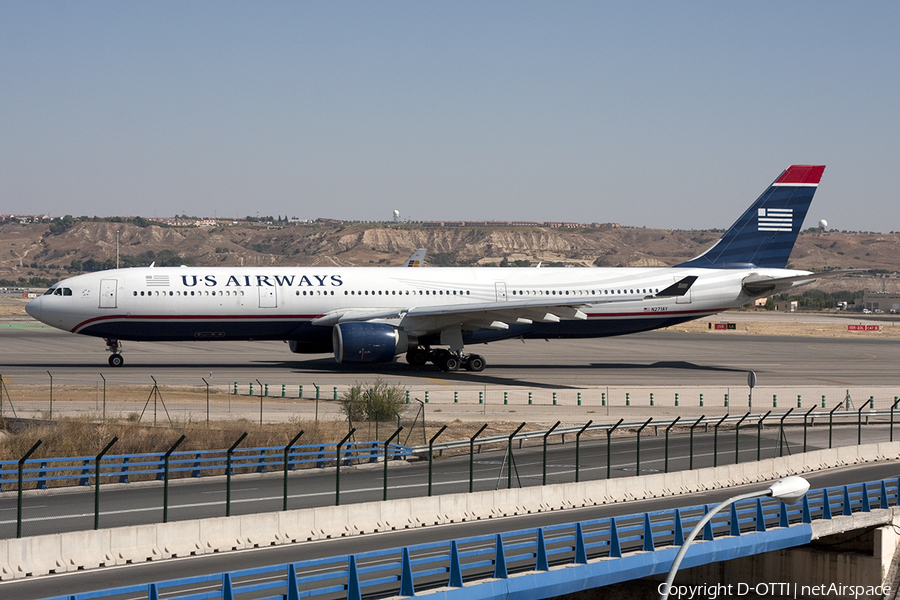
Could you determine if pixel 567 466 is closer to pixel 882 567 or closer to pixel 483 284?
→ pixel 882 567

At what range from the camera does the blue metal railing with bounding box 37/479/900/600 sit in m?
16.2

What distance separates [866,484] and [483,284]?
2876 centimetres

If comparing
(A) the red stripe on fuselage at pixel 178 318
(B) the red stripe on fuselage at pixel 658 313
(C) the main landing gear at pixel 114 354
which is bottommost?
(C) the main landing gear at pixel 114 354

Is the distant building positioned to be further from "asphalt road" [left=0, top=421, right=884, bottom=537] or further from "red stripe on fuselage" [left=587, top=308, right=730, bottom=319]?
"asphalt road" [left=0, top=421, right=884, bottom=537]

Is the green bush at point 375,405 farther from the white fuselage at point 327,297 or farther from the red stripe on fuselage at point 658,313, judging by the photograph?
the red stripe on fuselage at point 658,313

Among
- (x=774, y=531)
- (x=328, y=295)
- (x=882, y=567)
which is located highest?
(x=328, y=295)

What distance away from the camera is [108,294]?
4725 centimetres

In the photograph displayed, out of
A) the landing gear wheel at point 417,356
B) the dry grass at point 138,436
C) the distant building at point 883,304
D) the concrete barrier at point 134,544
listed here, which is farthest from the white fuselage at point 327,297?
the distant building at point 883,304

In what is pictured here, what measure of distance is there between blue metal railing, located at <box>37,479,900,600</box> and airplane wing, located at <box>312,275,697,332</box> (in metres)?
22.1

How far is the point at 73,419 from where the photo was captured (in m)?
33.3

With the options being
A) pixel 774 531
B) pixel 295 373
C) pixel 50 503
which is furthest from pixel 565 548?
pixel 295 373

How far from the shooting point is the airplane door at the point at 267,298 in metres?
48.4

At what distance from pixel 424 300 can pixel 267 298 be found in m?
8.02

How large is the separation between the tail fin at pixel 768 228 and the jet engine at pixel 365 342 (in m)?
19.3
